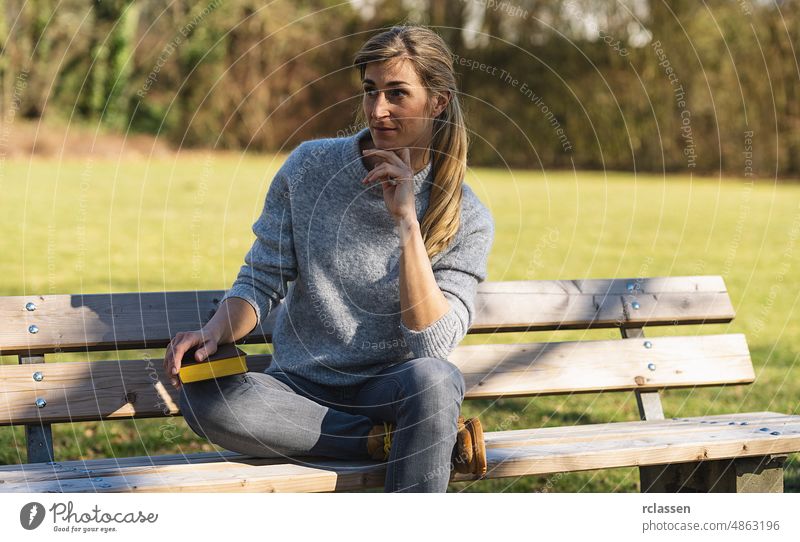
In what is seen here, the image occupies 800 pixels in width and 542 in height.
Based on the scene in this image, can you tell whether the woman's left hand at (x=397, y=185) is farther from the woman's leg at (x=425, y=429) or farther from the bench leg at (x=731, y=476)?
the bench leg at (x=731, y=476)

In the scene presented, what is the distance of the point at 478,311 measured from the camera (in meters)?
3.99

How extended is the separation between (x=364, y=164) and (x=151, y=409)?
1130mm

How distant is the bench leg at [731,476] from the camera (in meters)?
3.65

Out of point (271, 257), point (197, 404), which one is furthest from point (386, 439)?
point (271, 257)

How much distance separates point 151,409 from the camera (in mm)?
3553

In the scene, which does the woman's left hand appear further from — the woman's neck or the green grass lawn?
the green grass lawn

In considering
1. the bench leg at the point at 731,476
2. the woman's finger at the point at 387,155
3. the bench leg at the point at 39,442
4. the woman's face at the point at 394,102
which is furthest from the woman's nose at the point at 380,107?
the bench leg at the point at 731,476

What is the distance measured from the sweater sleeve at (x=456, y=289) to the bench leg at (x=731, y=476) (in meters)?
1.07

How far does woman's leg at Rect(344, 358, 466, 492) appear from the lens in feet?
9.93

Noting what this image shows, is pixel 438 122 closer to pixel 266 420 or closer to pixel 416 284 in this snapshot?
pixel 416 284

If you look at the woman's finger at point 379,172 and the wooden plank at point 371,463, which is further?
the woman's finger at point 379,172

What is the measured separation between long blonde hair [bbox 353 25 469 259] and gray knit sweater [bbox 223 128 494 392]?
7 cm

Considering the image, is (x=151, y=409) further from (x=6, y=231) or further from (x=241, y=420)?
(x=6, y=231)

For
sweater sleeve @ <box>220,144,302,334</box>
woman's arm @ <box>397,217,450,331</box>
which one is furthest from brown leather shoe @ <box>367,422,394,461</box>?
sweater sleeve @ <box>220,144,302,334</box>
